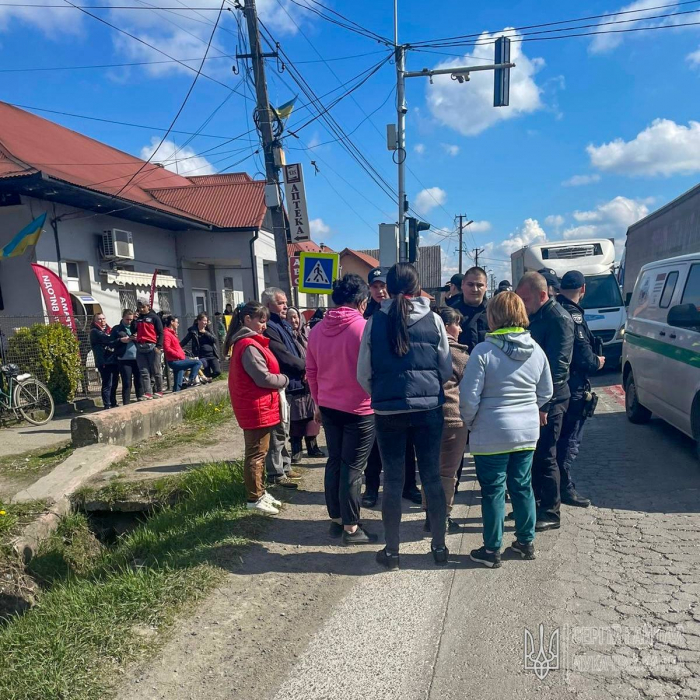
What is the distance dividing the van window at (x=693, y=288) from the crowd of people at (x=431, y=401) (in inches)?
72.4

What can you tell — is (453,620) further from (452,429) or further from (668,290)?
(668,290)

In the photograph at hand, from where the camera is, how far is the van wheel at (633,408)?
7184mm

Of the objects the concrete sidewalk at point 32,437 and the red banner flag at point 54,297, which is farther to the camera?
the red banner flag at point 54,297

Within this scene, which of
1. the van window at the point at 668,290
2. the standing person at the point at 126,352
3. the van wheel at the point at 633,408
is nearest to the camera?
the van window at the point at 668,290

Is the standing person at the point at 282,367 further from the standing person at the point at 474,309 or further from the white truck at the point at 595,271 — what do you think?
the white truck at the point at 595,271

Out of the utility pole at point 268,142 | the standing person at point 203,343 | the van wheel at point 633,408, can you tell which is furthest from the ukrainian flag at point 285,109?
the van wheel at point 633,408

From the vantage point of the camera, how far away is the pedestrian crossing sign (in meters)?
8.48

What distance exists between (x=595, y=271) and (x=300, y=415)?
9179 mm

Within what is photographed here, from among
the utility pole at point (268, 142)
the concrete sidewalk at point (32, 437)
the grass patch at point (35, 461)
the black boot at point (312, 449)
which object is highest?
the utility pole at point (268, 142)

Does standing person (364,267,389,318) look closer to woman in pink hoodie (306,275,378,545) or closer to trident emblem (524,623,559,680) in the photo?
woman in pink hoodie (306,275,378,545)

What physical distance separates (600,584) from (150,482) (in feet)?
14.2

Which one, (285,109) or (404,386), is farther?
(285,109)

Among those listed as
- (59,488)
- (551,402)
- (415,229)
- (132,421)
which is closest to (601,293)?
(415,229)

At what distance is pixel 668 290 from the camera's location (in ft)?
20.5
